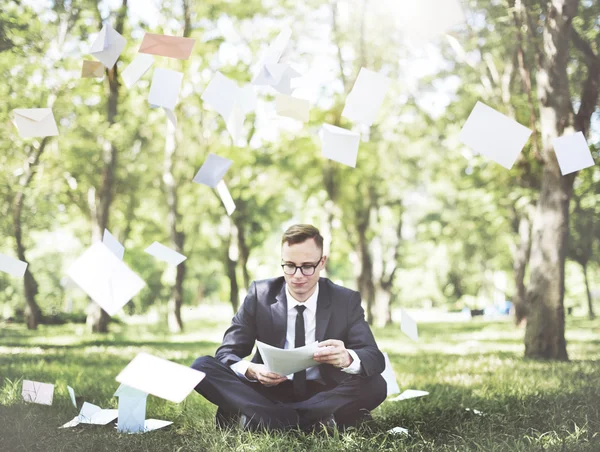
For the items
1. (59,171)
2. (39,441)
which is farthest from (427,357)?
(59,171)

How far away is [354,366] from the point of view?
129 inches

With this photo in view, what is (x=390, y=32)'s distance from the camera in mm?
13109

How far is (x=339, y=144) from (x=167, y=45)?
1233 millimetres

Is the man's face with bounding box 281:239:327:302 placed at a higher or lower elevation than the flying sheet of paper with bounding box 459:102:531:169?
lower

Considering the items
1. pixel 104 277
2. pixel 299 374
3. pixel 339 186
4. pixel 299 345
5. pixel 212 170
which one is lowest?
pixel 299 374

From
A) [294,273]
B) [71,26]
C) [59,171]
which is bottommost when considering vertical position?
[294,273]

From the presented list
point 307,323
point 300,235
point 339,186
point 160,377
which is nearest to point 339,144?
point 300,235

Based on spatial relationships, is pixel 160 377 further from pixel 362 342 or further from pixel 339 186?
pixel 339 186

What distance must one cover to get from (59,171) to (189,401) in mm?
13137

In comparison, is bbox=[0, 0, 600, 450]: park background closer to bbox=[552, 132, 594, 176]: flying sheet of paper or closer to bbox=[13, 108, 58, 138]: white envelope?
bbox=[552, 132, 594, 176]: flying sheet of paper

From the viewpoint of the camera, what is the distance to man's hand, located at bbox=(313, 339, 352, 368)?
3084 millimetres

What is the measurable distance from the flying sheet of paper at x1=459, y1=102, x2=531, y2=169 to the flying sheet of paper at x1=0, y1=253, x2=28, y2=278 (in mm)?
2680

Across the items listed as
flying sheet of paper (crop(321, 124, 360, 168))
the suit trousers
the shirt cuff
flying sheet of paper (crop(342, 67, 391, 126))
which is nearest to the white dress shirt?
the suit trousers

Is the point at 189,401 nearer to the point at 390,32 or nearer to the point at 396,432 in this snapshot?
the point at 396,432
